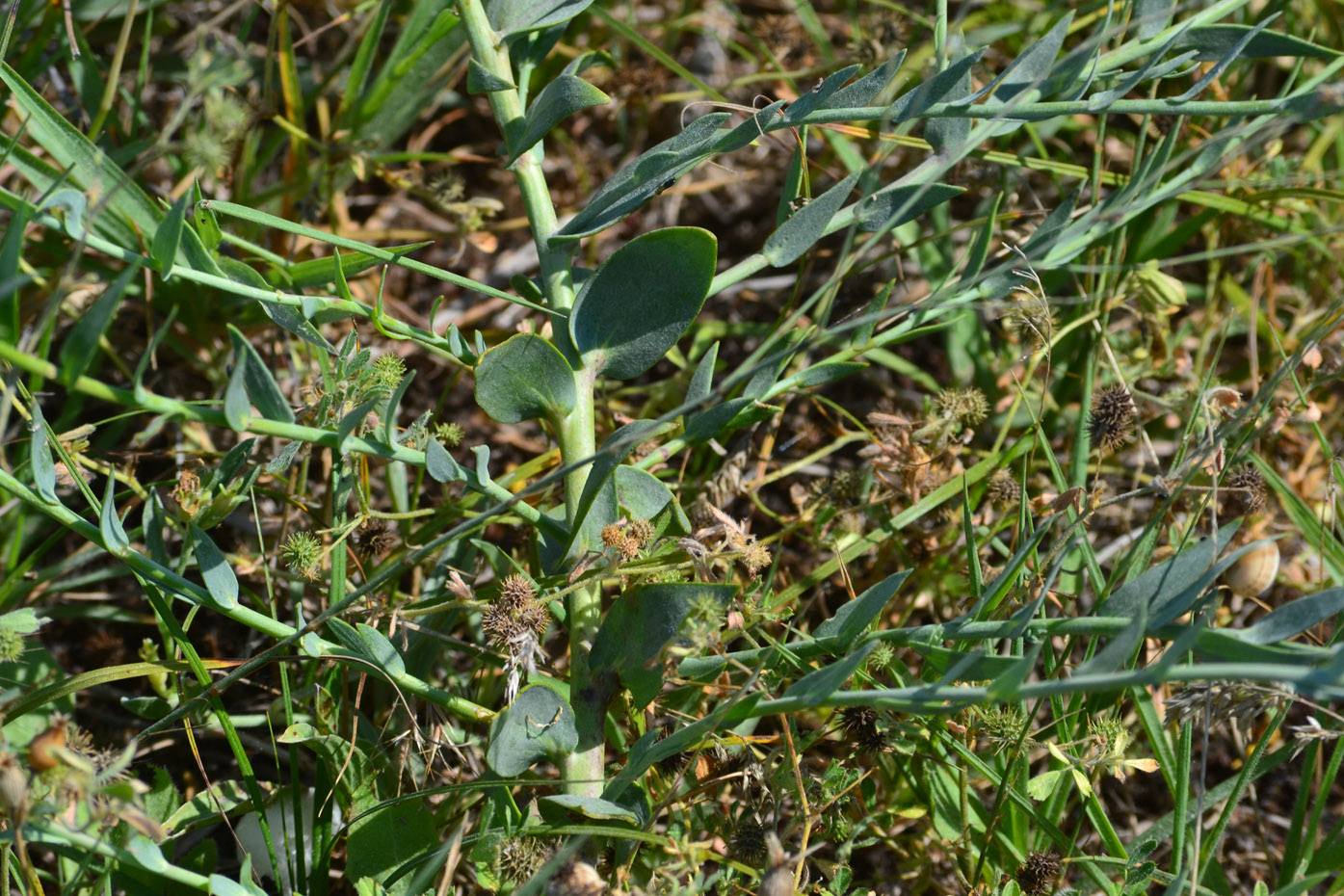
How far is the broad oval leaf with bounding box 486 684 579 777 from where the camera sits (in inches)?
48.8

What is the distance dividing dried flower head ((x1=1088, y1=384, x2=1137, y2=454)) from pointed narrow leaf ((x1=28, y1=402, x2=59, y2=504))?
141 centimetres

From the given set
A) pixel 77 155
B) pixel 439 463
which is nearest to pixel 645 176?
pixel 439 463

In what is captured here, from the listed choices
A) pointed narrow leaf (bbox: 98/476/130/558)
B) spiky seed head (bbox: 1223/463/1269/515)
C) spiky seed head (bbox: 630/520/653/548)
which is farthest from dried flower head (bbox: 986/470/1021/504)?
pointed narrow leaf (bbox: 98/476/130/558)

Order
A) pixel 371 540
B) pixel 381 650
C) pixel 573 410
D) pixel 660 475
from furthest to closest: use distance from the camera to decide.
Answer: pixel 660 475, pixel 371 540, pixel 573 410, pixel 381 650

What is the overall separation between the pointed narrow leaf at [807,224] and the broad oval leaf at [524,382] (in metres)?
0.34

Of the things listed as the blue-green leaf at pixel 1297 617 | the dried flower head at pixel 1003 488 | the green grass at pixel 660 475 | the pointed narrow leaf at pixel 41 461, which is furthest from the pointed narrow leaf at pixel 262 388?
the dried flower head at pixel 1003 488

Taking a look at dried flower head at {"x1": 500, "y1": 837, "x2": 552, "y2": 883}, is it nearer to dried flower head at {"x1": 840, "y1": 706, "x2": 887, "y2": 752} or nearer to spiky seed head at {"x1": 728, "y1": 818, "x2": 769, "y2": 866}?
spiky seed head at {"x1": 728, "y1": 818, "x2": 769, "y2": 866}

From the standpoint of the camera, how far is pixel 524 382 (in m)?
1.33

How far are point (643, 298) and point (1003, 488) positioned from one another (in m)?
0.75

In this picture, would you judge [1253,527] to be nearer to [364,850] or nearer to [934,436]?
[934,436]

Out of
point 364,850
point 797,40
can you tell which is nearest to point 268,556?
point 364,850

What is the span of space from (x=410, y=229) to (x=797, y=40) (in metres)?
0.99

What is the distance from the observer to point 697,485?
1775 millimetres

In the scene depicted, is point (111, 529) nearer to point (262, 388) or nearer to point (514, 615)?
point (262, 388)
